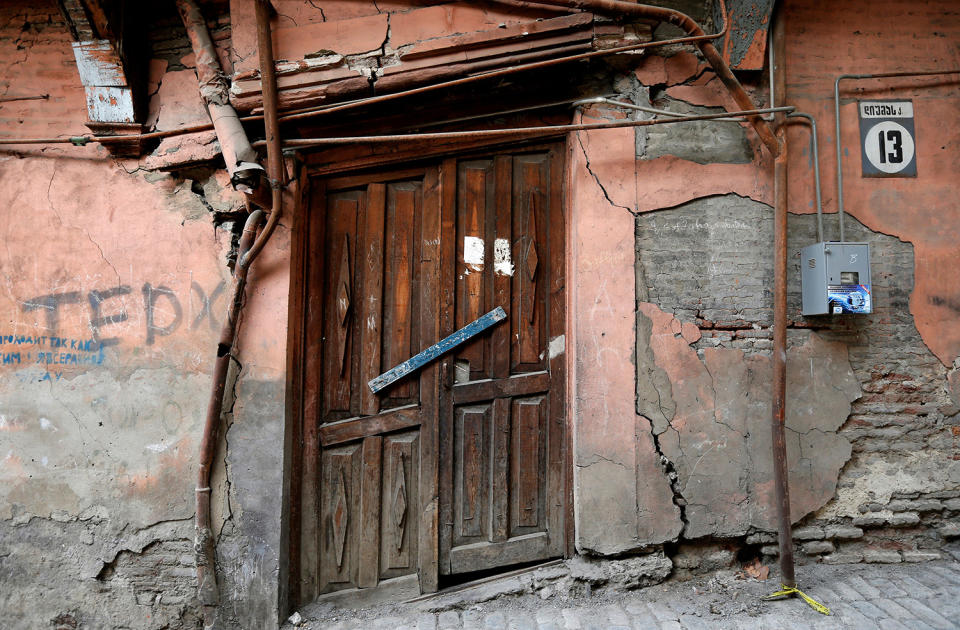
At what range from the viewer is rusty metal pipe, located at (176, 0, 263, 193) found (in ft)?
9.32

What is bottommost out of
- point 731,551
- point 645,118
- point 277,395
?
point 731,551

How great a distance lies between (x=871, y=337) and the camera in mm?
3051

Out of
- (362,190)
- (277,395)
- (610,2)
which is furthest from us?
(362,190)

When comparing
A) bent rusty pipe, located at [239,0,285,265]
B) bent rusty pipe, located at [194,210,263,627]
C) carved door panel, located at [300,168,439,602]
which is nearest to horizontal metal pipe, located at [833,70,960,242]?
carved door panel, located at [300,168,439,602]

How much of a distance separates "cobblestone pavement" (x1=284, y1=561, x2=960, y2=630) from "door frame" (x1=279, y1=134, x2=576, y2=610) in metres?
0.26

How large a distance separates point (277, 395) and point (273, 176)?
1230 millimetres

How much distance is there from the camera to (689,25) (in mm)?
2846

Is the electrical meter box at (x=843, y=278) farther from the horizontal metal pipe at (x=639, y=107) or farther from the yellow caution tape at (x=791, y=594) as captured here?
the yellow caution tape at (x=791, y=594)

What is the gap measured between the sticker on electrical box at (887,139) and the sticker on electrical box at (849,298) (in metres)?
0.76

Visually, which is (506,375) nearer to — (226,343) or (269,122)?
(226,343)

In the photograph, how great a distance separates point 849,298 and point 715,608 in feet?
5.85

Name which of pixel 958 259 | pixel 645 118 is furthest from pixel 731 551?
pixel 645 118

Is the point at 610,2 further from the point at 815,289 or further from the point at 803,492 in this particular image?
the point at 803,492

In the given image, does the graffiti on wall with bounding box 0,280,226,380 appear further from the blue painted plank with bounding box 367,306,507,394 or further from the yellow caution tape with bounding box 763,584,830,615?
the yellow caution tape with bounding box 763,584,830,615
